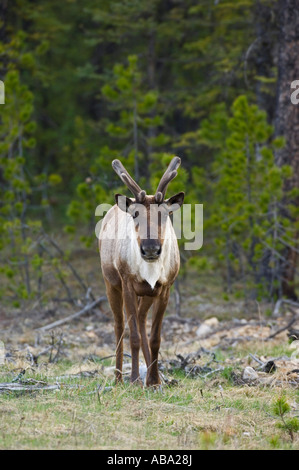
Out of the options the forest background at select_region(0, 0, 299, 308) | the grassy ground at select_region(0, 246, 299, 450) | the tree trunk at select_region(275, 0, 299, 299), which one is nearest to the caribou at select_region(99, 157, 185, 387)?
the grassy ground at select_region(0, 246, 299, 450)

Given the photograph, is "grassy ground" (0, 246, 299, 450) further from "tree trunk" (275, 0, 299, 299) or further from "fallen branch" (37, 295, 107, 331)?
"tree trunk" (275, 0, 299, 299)

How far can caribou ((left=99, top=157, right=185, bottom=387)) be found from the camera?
7020 mm

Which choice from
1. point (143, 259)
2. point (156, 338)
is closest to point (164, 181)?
point (143, 259)

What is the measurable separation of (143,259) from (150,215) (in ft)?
1.45

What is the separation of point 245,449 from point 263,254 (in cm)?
927

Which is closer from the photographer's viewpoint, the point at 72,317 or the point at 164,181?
the point at 164,181

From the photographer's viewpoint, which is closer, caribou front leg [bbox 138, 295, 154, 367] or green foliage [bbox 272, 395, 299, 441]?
green foliage [bbox 272, 395, 299, 441]

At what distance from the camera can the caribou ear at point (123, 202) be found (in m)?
7.19

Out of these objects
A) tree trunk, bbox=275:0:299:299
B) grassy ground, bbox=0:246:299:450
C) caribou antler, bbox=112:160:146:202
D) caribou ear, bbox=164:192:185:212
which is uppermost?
tree trunk, bbox=275:0:299:299

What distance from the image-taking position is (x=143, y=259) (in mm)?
7078

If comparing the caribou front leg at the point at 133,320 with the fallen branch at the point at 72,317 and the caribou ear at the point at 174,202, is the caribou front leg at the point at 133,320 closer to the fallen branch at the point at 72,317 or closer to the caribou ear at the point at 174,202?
the caribou ear at the point at 174,202

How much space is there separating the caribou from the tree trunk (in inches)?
254

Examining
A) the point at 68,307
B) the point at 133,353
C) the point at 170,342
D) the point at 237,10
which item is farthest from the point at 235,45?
the point at 133,353

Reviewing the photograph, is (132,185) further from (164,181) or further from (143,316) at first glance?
(143,316)
